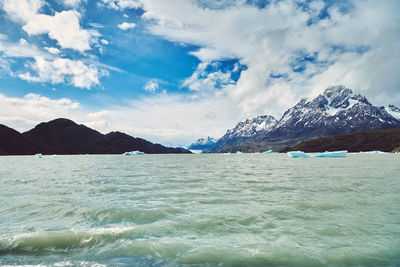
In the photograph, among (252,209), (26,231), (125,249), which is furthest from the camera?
(252,209)

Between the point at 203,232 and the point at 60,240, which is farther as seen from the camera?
the point at 203,232

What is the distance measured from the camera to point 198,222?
9445 millimetres

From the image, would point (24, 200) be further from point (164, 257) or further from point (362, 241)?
point (362, 241)

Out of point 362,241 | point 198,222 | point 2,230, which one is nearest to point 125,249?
point 198,222

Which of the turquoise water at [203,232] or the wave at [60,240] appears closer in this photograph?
the turquoise water at [203,232]

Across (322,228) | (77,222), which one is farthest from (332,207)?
(77,222)

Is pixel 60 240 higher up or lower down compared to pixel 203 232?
lower down

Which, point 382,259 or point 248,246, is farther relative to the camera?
point 248,246

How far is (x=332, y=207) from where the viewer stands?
460 inches

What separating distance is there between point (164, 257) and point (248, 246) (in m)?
2.58

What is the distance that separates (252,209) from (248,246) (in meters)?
4.66

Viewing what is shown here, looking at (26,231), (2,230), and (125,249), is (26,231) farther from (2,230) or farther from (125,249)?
(125,249)

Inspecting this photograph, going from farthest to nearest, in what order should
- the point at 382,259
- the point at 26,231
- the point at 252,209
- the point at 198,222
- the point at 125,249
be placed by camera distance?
1. the point at 252,209
2. the point at 198,222
3. the point at 26,231
4. the point at 125,249
5. the point at 382,259

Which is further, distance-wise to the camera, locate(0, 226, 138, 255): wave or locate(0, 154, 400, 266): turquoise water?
locate(0, 226, 138, 255): wave
